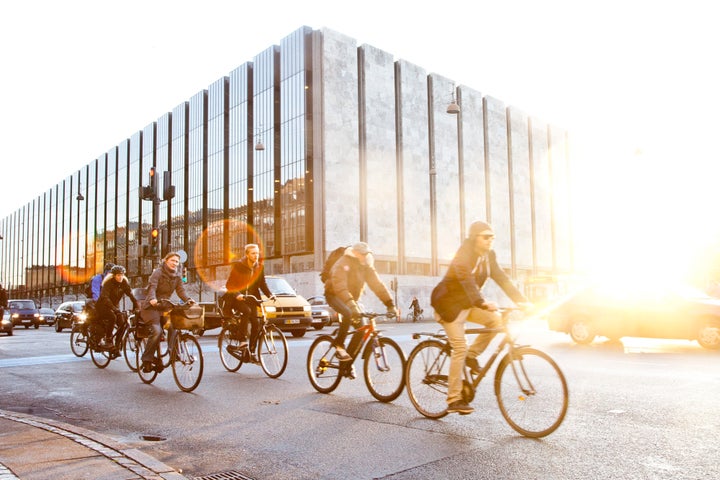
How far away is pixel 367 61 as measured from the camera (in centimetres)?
4875

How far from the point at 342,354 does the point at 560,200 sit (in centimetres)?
6578

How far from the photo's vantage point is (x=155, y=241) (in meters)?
18.1

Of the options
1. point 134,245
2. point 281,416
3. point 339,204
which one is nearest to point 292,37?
point 339,204

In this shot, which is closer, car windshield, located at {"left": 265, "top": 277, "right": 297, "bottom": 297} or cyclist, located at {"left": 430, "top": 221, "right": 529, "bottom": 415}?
cyclist, located at {"left": 430, "top": 221, "right": 529, "bottom": 415}

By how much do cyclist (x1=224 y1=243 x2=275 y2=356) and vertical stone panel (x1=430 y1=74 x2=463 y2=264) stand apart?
44464 mm

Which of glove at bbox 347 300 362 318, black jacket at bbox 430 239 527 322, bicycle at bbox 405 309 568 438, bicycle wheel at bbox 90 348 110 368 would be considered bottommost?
bicycle wheel at bbox 90 348 110 368

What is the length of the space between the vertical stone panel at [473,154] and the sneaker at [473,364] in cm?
5118

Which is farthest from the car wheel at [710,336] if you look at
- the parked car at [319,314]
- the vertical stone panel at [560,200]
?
the vertical stone panel at [560,200]

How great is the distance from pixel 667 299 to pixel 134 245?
6624 cm

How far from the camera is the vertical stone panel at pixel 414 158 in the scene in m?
51.2

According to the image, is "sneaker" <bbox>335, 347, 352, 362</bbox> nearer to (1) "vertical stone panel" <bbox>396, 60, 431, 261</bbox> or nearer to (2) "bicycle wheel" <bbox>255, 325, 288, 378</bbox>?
(2) "bicycle wheel" <bbox>255, 325, 288, 378</bbox>

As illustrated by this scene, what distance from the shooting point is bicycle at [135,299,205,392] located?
8320 mm

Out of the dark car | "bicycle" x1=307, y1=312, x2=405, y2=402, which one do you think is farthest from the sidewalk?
the dark car

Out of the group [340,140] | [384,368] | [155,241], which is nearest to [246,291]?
[384,368]
